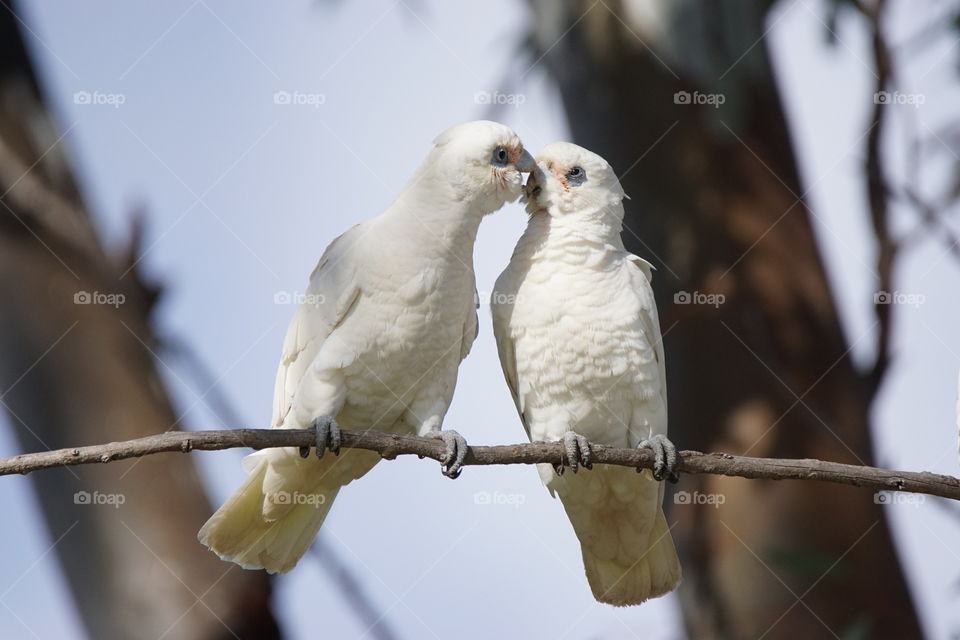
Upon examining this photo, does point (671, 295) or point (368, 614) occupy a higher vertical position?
point (671, 295)

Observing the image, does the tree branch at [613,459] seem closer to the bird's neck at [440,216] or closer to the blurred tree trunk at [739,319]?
the bird's neck at [440,216]

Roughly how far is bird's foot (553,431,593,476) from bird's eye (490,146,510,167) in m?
0.87

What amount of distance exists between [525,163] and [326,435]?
43.0 inches

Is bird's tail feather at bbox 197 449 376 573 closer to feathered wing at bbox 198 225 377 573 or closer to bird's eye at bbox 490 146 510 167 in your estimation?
feathered wing at bbox 198 225 377 573

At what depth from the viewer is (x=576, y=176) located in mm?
3371

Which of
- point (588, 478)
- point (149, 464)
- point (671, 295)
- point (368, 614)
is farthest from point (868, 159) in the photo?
point (149, 464)

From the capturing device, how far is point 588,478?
329 centimetres

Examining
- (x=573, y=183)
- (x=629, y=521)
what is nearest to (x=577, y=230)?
(x=573, y=183)

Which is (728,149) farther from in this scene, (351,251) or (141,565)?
(141,565)

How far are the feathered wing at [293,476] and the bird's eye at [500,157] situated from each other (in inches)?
19.4

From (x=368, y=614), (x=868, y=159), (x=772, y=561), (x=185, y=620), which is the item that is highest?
(x=868, y=159)

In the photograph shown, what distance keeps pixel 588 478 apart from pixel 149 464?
1788 millimetres

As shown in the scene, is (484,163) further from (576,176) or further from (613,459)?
(613,459)

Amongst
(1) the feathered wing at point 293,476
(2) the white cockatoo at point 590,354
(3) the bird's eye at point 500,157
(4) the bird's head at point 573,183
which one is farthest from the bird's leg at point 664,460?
(3) the bird's eye at point 500,157
